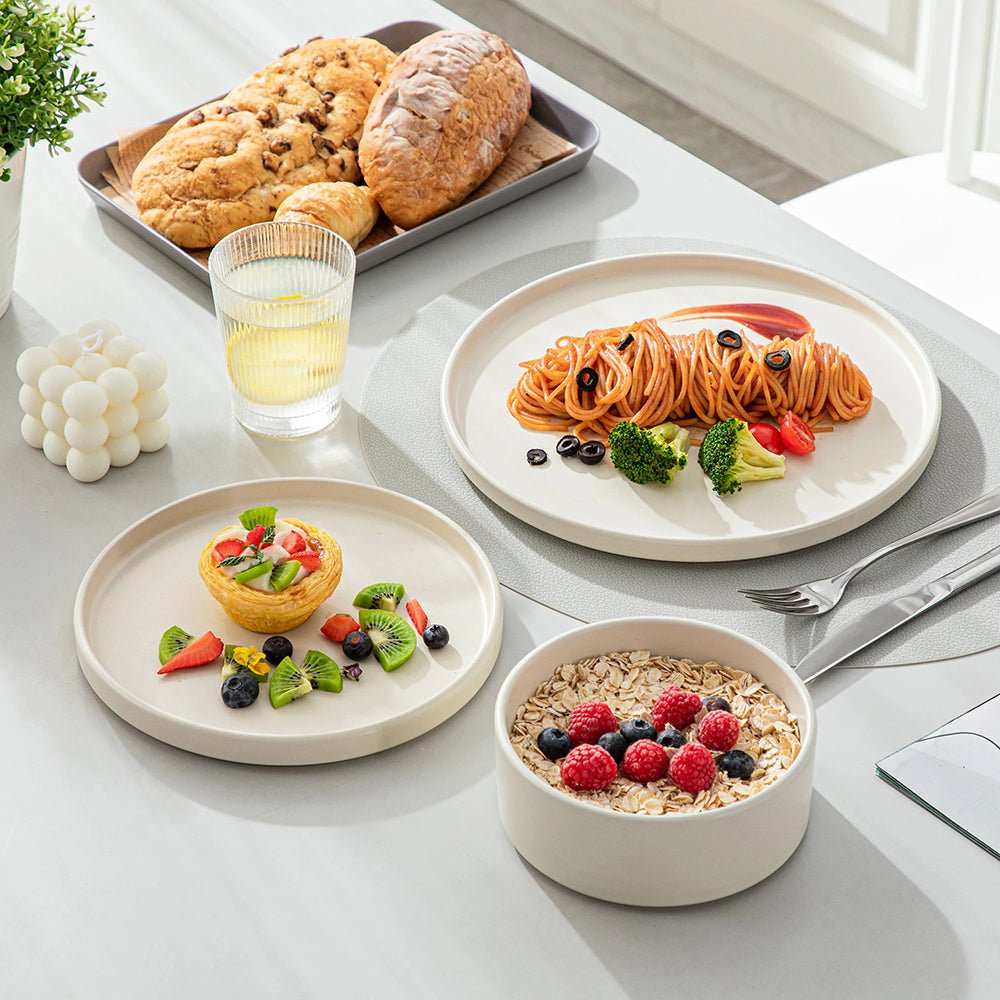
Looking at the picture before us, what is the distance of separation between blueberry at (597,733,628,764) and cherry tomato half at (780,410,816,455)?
48 centimetres

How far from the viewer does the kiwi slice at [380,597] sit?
120 cm

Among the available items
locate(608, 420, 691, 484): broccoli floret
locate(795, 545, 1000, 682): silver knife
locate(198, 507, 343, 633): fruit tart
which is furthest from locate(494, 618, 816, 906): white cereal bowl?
locate(608, 420, 691, 484): broccoli floret

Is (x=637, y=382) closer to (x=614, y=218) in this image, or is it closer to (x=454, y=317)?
(x=454, y=317)

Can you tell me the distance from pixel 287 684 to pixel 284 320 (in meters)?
0.43

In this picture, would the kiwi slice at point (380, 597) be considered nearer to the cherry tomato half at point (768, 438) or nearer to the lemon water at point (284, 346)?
the lemon water at point (284, 346)

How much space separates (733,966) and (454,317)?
901 mm

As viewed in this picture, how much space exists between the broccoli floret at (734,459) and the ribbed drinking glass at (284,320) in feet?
1.34

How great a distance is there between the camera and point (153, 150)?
172 cm

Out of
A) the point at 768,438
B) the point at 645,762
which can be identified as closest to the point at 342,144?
the point at 768,438

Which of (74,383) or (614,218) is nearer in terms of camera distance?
(74,383)

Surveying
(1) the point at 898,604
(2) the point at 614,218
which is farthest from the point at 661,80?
(1) the point at 898,604

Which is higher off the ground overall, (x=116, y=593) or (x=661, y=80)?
(x=116, y=593)

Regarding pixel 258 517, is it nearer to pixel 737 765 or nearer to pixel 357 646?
pixel 357 646

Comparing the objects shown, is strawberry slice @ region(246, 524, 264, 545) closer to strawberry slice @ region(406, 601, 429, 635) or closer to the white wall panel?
strawberry slice @ region(406, 601, 429, 635)
